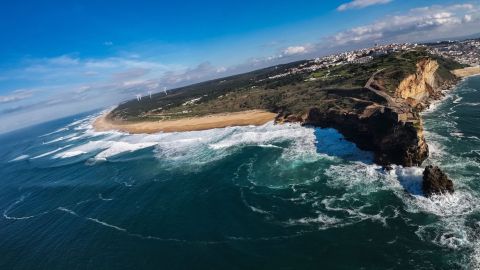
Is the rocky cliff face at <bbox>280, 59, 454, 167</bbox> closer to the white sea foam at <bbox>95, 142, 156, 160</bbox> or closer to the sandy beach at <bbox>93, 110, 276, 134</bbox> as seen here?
the sandy beach at <bbox>93, 110, 276, 134</bbox>

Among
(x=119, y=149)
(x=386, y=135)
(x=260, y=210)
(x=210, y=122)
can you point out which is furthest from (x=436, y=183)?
(x=119, y=149)

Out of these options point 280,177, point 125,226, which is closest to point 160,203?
point 125,226

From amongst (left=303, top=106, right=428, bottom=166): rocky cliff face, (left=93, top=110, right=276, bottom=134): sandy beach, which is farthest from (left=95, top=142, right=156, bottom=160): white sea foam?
(left=303, top=106, right=428, bottom=166): rocky cliff face

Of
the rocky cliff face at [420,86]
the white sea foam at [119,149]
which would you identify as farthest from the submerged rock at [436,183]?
the white sea foam at [119,149]

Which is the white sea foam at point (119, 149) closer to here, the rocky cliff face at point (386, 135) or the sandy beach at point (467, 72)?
the rocky cliff face at point (386, 135)

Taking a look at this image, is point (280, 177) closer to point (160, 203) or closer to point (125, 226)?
point (160, 203)

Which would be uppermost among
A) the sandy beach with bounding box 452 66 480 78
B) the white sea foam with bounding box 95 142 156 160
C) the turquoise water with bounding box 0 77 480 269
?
the white sea foam with bounding box 95 142 156 160

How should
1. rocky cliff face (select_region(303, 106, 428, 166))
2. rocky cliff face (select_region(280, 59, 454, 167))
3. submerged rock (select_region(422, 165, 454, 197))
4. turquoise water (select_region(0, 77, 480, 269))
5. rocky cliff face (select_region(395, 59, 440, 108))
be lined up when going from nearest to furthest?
turquoise water (select_region(0, 77, 480, 269)) → submerged rock (select_region(422, 165, 454, 197)) → rocky cliff face (select_region(303, 106, 428, 166)) → rocky cliff face (select_region(280, 59, 454, 167)) → rocky cliff face (select_region(395, 59, 440, 108))
